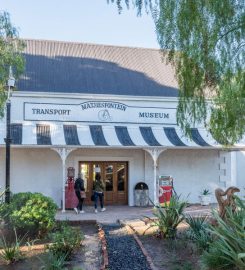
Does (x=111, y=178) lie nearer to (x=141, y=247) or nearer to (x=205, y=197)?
(x=205, y=197)

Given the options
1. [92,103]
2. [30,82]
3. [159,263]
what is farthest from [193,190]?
[159,263]

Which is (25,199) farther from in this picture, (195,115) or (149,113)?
(149,113)

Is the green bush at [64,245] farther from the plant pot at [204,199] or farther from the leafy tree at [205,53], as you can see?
the plant pot at [204,199]

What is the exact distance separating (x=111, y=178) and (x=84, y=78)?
536 cm

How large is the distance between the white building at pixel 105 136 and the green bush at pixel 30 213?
608 centimetres

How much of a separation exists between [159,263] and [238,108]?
3.26 metres

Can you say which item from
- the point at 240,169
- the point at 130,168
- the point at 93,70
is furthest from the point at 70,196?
the point at 240,169

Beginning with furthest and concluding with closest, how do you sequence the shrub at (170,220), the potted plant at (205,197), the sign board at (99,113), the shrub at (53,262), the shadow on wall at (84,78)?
the shadow on wall at (84,78), the potted plant at (205,197), the sign board at (99,113), the shrub at (170,220), the shrub at (53,262)

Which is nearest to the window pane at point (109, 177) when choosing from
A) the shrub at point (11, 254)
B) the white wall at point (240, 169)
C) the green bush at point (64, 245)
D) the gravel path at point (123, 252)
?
the white wall at point (240, 169)

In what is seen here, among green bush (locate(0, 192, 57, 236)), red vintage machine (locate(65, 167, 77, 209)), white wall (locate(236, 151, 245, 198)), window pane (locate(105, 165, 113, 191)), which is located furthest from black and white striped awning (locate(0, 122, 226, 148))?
green bush (locate(0, 192, 57, 236))

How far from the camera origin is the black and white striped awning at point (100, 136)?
16.9m

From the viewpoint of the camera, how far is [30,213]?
9875 millimetres

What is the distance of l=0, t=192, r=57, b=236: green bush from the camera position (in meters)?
9.77

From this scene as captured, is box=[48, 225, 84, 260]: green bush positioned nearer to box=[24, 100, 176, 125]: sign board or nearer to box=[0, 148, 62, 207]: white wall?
box=[0, 148, 62, 207]: white wall
